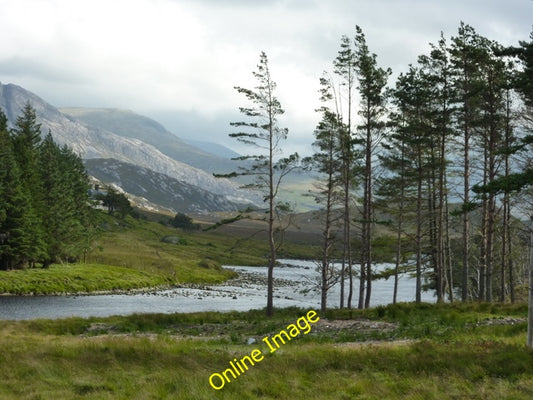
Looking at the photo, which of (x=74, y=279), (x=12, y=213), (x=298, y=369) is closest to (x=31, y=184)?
(x=12, y=213)

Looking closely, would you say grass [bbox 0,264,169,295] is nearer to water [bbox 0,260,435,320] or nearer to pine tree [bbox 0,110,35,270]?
pine tree [bbox 0,110,35,270]

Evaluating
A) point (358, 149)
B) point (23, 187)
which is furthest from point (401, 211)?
point (23, 187)

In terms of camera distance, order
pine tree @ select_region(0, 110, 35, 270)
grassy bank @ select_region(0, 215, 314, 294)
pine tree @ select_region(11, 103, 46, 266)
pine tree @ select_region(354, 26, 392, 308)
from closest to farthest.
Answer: pine tree @ select_region(354, 26, 392, 308) → pine tree @ select_region(0, 110, 35, 270) → grassy bank @ select_region(0, 215, 314, 294) → pine tree @ select_region(11, 103, 46, 266)

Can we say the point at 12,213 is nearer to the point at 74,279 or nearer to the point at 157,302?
the point at 74,279

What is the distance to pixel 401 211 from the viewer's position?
1715 inches

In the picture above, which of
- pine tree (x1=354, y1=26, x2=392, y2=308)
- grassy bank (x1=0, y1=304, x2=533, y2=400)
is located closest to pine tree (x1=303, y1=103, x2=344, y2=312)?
pine tree (x1=354, y1=26, x2=392, y2=308)

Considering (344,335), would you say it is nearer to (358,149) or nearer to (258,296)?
(358,149)

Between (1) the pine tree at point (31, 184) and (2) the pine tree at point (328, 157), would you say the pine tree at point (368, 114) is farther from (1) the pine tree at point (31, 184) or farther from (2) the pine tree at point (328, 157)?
(1) the pine tree at point (31, 184)

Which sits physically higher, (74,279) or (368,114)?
(368,114)

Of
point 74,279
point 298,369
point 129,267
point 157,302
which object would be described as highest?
point 298,369

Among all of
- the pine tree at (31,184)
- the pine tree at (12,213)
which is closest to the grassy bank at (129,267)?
the pine tree at (12,213)

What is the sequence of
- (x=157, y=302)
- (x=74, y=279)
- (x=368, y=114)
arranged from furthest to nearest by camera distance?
(x=74, y=279) → (x=157, y=302) → (x=368, y=114)

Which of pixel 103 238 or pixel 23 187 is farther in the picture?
pixel 103 238

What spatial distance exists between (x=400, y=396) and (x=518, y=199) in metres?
29.4
